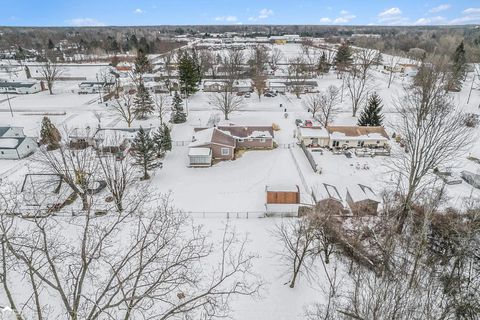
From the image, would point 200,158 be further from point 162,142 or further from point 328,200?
point 328,200

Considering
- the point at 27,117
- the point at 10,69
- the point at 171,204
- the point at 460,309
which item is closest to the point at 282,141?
the point at 171,204

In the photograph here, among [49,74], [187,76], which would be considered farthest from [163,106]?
[49,74]

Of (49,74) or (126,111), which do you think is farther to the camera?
(49,74)

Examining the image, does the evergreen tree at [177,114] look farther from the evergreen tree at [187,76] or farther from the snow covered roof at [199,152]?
the snow covered roof at [199,152]

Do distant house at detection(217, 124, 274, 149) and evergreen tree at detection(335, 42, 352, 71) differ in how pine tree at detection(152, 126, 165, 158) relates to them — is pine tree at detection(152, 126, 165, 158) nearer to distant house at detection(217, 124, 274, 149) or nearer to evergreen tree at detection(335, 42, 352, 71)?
distant house at detection(217, 124, 274, 149)

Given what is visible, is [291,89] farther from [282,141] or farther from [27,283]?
[27,283]

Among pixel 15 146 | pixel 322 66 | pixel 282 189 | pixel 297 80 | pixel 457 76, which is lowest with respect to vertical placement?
pixel 282 189

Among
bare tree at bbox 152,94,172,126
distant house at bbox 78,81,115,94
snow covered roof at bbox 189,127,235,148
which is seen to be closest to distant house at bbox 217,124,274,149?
snow covered roof at bbox 189,127,235,148
